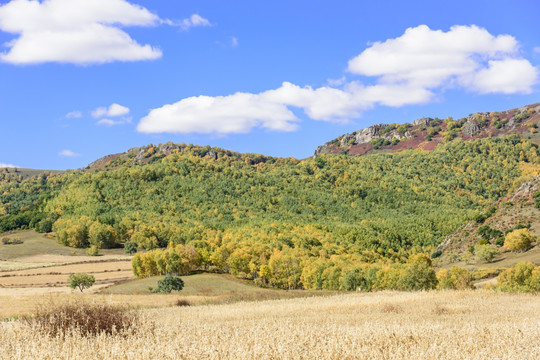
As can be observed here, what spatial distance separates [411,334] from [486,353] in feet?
11.7

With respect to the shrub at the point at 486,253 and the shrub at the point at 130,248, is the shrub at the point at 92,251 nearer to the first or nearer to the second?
the shrub at the point at 130,248

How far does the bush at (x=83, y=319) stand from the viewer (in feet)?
52.4

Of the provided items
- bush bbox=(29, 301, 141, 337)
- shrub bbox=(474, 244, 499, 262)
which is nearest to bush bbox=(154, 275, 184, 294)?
shrub bbox=(474, 244, 499, 262)

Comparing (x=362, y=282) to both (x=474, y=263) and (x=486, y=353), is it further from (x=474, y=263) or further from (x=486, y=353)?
(x=486, y=353)

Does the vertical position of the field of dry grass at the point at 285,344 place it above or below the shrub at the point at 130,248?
above

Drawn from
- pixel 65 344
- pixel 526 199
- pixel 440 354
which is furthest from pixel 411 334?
pixel 526 199

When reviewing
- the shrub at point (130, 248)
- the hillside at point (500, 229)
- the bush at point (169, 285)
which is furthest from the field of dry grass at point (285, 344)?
the shrub at point (130, 248)

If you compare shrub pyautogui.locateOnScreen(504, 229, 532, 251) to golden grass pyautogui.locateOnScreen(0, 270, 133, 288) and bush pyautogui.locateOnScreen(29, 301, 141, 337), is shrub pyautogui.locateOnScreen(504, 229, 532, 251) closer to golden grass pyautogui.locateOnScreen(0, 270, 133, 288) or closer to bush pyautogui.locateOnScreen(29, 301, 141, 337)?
golden grass pyautogui.locateOnScreen(0, 270, 133, 288)

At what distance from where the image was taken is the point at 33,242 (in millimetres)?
199625

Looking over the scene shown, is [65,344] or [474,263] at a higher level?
[65,344]

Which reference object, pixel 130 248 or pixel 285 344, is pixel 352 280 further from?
pixel 130 248

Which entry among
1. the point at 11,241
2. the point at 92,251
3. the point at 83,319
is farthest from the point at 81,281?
the point at 11,241

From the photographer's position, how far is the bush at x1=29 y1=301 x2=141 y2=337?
15977 mm

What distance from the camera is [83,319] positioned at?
16.3 meters
